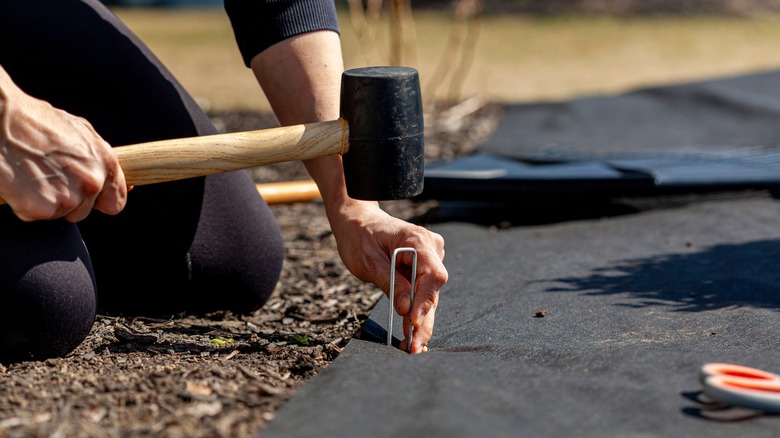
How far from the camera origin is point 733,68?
28.6 ft

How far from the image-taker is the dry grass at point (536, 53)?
8.20 metres

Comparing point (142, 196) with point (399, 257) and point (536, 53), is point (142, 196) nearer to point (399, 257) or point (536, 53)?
point (399, 257)

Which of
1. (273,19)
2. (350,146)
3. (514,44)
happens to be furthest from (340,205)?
(514,44)

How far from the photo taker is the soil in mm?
1638

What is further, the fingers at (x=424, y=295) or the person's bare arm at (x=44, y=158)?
the fingers at (x=424, y=295)

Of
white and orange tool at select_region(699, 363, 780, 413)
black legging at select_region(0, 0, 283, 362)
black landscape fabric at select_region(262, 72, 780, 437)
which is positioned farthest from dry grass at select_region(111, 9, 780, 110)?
white and orange tool at select_region(699, 363, 780, 413)

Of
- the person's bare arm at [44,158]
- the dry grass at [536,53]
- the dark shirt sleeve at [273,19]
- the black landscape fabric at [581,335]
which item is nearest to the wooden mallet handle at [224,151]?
the person's bare arm at [44,158]

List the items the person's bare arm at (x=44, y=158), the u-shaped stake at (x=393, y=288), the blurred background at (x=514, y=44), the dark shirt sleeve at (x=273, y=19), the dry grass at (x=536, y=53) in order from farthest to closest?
the dry grass at (x=536, y=53) < the blurred background at (x=514, y=44) < the dark shirt sleeve at (x=273, y=19) < the u-shaped stake at (x=393, y=288) < the person's bare arm at (x=44, y=158)

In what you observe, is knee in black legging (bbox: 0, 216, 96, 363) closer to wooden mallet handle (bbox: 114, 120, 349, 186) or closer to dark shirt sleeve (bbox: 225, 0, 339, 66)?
wooden mallet handle (bbox: 114, 120, 349, 186)

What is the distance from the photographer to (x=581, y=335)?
2.26 m

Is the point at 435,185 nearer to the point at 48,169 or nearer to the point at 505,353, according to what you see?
the point at 505,353

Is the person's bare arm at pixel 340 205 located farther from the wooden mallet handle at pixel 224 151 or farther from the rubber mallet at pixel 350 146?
the wooden mallet handle at pixel 224 151

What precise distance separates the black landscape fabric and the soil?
126 mm

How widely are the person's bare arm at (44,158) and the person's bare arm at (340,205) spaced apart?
60 cm
